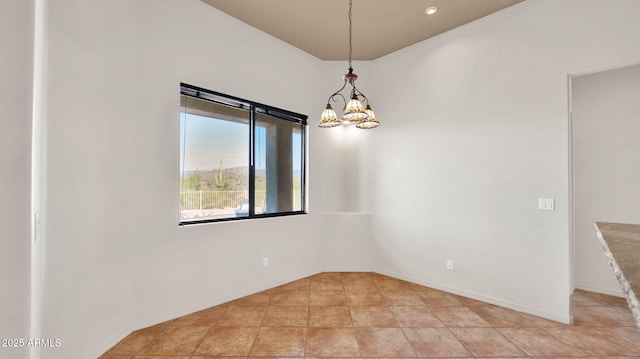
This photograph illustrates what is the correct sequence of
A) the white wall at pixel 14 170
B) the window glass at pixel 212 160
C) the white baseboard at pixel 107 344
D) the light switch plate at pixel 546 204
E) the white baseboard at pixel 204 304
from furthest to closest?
the window glass at pixel 212 160, the light switch plate at pixel 546 204, the white baseboard at pixel 204 304, the white baseboard at pixel 107 344, the white wall at pixel 14 170

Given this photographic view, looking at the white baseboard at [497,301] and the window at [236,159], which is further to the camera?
the window at [236,159]

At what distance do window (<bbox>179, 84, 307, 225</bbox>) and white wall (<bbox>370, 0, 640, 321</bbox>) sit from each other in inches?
55.1

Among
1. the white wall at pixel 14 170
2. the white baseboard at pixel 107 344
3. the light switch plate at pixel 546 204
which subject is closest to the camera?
the white wall at pixel 14 170

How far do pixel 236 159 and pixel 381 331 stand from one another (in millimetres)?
2528

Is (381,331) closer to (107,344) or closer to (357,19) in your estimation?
(107,344)

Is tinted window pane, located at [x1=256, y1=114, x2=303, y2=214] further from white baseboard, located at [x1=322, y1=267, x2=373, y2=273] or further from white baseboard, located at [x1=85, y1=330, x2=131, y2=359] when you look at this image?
white baseboard, located at [x1=85, y1=330, x2=131, y2=359]

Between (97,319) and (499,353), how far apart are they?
10.7ft

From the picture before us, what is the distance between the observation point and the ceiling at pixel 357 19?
3.11 meters

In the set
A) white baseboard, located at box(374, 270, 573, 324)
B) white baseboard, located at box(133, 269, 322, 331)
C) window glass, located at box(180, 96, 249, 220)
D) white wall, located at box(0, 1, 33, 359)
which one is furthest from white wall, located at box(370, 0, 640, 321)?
white wall, located at box(0, 1, 33, 359)

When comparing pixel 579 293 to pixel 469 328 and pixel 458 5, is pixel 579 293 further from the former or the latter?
pixel 458 5

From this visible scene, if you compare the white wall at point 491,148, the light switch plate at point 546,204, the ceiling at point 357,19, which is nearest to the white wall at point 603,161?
the white wall at point 491,148

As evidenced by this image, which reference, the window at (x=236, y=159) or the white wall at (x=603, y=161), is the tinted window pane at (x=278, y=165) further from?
the white wall at (x=603, y=161)

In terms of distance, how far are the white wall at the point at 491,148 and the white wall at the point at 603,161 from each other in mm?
920

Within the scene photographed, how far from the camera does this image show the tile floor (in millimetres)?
2252
